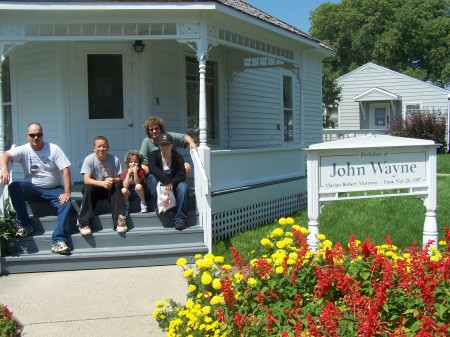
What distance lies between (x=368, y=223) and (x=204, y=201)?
3.05 metres

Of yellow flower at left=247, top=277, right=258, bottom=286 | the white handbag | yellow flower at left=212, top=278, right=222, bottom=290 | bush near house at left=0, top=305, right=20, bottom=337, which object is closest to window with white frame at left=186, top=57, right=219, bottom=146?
the white handbag

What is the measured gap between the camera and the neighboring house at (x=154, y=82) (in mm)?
7797

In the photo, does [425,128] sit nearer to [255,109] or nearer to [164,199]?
[255,109]

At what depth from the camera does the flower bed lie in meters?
3.33

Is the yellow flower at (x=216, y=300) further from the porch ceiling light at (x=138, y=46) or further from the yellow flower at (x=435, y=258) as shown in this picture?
the porch ceiling light at (x=138, y=46)

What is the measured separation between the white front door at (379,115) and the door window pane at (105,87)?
2355 cm

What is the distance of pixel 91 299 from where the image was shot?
5.76 metres

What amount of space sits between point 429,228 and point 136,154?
3878 millimetres

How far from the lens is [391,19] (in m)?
43.8

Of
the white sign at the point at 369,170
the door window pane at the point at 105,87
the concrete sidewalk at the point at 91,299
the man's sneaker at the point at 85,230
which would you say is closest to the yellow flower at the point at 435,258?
the white sign at the point at 369,170

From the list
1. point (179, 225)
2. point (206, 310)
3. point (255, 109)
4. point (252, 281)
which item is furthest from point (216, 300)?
point (255, 109)

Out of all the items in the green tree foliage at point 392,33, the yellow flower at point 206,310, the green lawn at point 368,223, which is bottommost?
the green lawn at point 368,223

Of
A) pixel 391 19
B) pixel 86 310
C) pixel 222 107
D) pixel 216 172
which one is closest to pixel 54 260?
pixel 86 310

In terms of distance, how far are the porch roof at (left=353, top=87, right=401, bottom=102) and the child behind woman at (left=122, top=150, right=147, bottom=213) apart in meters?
24.1
